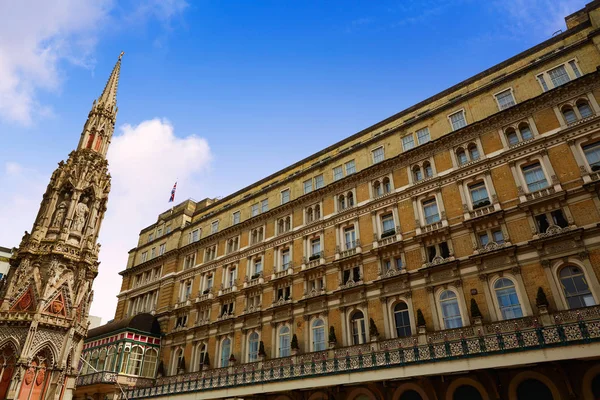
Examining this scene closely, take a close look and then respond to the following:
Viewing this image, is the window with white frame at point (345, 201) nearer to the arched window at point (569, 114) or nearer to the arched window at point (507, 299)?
the arched window at point (507, 299)

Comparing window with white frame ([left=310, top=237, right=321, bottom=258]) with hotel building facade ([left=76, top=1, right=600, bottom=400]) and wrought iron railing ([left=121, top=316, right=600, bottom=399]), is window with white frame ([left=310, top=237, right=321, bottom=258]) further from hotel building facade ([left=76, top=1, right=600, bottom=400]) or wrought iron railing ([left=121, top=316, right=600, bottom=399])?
wrought iron railing ([left=121, top=316, right=600, bottom=399])

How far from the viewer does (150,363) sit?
39.3m

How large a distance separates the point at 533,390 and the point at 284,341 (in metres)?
17.7

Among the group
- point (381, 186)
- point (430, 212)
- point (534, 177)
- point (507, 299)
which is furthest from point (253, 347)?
point (534, 177)

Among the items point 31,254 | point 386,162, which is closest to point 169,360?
point 31,254

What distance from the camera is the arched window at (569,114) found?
25367 mm

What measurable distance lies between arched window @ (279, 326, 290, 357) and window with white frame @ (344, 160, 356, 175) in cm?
1435

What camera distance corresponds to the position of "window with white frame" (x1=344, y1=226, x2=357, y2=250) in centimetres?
3203

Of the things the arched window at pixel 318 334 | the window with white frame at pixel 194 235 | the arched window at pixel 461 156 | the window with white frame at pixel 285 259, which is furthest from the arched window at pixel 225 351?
the arched window at pixel 461 156

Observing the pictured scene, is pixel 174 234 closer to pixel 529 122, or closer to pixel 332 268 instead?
pixel 332 268

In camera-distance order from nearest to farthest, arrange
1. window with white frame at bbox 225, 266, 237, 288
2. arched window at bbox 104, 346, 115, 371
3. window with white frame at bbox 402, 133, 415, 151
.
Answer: window with white frame at bbox 402, 133, 415, 151 → arched window at bbox 104, 346, 115, 371 → window with white frame at bbox 225, 266, 237, 288

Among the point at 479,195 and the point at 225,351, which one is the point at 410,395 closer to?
the point at 479,195

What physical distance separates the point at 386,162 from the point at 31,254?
24797mm

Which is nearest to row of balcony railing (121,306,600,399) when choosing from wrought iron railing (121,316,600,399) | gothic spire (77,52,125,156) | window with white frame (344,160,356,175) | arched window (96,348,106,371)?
wrought iron railing (121,316,600,399)
